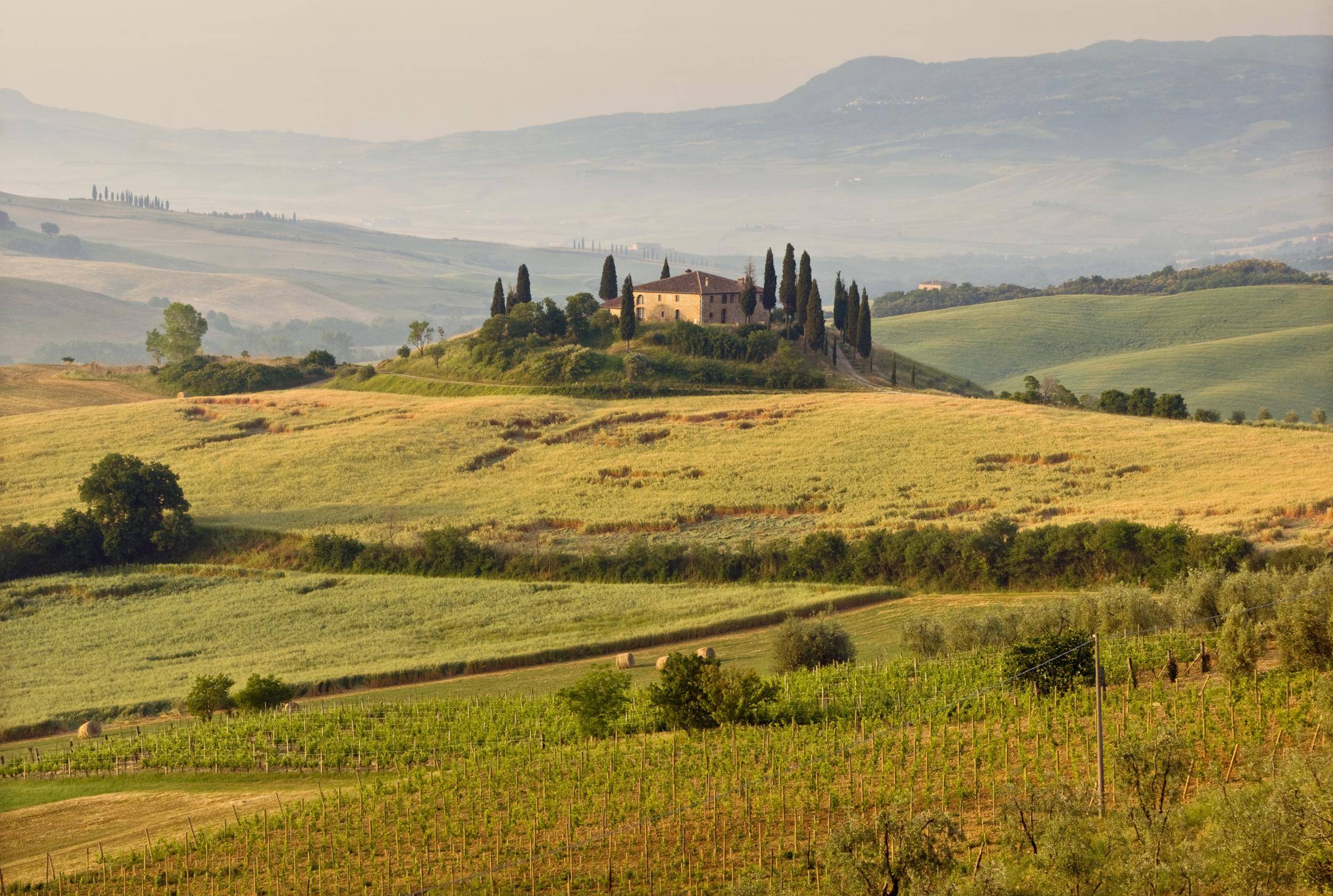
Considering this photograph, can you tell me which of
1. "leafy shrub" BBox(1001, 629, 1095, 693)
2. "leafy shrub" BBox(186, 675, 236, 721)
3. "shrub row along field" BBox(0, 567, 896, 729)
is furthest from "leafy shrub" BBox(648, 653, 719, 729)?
"leafy shrub" BBox(186, 675, 236, 721)

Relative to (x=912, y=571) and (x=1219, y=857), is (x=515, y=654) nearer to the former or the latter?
(x=912, y=571)

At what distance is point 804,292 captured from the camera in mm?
126688

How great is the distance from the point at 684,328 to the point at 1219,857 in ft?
332

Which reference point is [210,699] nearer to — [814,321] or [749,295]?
[814,321]

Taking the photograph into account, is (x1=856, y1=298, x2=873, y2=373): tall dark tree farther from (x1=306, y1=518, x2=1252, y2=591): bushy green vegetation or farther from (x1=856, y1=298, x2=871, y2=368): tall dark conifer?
(x1=306, y1=518, x2=1252, y2=591): bushy green vegetation

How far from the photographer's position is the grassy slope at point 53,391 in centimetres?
12519

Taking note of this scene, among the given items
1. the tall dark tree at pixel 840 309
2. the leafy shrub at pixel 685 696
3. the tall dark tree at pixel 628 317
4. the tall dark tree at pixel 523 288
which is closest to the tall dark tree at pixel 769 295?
the tall dark tree at pixel 840 309

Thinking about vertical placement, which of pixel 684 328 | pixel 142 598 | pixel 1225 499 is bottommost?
pixel 142 598

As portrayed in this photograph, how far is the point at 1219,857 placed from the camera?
23.8m

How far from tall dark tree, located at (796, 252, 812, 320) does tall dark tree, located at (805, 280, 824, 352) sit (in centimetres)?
43

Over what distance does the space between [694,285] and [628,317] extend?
10784mm

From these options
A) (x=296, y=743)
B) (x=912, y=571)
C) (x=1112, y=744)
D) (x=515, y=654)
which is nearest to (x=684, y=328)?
(x=912, y=571)

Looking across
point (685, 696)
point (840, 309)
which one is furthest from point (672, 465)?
point (685, 696)

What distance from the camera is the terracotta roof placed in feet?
427
